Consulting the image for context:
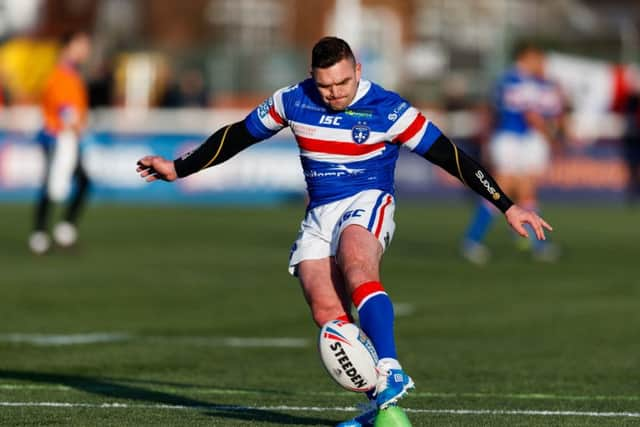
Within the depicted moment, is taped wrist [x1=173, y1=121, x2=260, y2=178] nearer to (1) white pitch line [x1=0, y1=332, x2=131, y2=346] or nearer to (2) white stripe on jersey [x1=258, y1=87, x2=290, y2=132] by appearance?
(2) white stripe on jersey [x1=258, y1=87, x2=290, y2=132]

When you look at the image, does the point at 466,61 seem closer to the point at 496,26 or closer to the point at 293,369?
the point at 496,26

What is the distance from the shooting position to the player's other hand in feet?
26.6

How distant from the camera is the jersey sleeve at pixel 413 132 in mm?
7754

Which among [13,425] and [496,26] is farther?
[496,26]

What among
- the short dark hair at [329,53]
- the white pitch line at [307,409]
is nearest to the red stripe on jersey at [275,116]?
the short dark hair at [329,53]

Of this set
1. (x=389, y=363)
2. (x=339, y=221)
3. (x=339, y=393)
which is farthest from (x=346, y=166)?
(x=339, y=393)

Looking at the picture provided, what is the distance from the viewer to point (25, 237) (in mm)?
21453

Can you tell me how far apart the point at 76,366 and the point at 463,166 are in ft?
11.7

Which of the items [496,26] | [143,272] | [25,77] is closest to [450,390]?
A: [143,272]

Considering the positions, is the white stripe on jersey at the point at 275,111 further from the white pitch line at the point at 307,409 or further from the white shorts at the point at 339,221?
the white pitch line at the point at 307,409

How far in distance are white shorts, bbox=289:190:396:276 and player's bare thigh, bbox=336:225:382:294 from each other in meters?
0.07

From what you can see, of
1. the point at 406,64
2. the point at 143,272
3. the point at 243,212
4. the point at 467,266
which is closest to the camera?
the point at 143,272

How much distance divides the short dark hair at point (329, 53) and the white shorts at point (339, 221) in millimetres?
750

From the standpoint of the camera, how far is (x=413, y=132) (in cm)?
776
